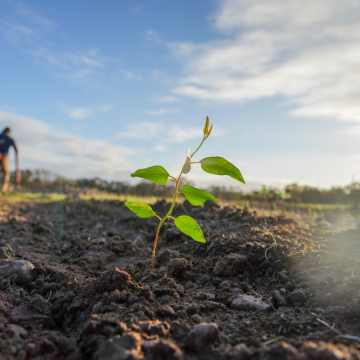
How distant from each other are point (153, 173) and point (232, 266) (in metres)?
1.22

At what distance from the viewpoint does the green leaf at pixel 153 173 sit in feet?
7.39

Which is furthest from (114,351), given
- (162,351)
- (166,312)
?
(166,312)

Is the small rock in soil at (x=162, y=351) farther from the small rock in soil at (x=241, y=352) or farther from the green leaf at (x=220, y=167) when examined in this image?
the green leaf at (x=220, y=167)

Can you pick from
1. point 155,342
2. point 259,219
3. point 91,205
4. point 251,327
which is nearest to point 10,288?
point 155,342

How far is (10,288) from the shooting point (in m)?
2.60

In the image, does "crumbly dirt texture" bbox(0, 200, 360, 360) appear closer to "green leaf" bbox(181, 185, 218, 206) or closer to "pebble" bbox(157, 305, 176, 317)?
"pebble" bbox(157, 305, 176, 317)

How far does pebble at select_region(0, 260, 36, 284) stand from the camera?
9.14 feet

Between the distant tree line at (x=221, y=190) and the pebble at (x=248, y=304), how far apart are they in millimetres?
6817

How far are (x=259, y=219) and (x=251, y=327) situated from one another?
2.66 metres

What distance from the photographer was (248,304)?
2.06 metres

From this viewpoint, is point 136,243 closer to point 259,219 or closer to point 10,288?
point 10,288

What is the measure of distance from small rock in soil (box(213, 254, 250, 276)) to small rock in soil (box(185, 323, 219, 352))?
40.3 inches

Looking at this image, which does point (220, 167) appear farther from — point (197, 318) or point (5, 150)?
point (5, 150)

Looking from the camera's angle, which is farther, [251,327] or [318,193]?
[318,193]
